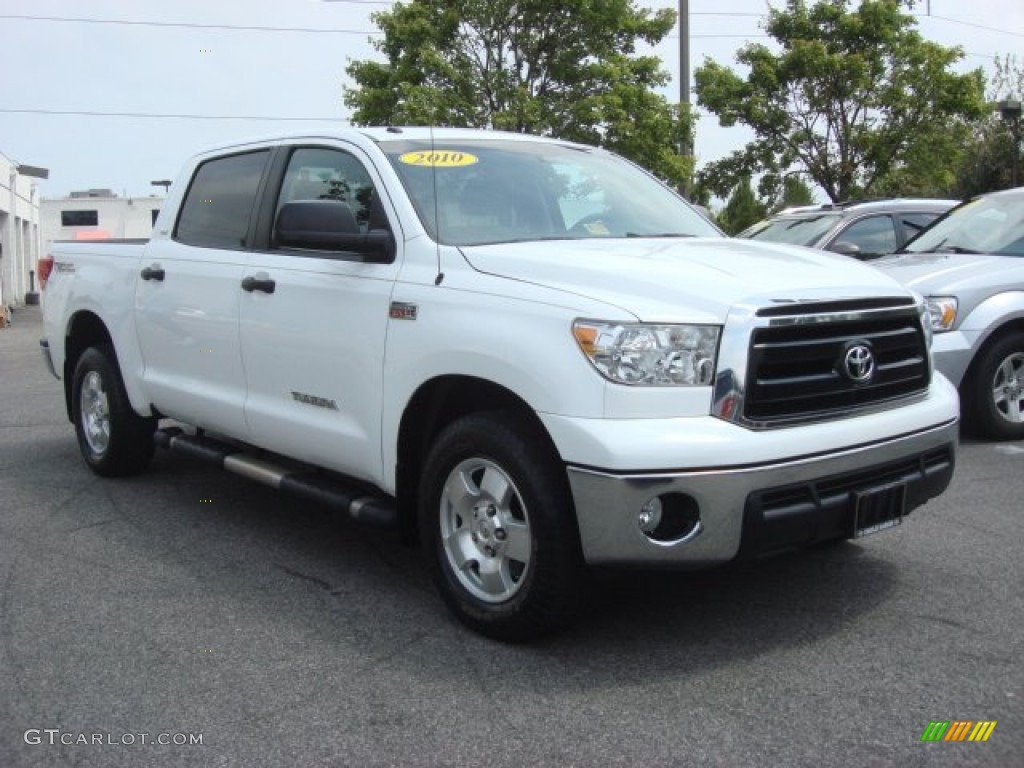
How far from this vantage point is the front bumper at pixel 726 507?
3297 millimetres

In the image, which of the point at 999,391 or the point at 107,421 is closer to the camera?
the point at 107,421

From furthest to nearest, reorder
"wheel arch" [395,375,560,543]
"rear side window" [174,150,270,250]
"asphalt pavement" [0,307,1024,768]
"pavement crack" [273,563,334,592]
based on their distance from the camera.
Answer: "rear side window" [174,150,270,250], "pavement crack" [273,563,334,592], "wheel arch" [395,375,560,543], "asphalt pavement" [0,307,1024,768]

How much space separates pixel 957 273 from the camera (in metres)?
→ 7.23

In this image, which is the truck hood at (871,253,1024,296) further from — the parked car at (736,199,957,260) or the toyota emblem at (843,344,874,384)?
the toyota emblem at (843,344,874,384)

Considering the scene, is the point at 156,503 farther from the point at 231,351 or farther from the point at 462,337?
the point at 462,337

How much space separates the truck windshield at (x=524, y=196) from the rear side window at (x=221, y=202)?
1.05 m

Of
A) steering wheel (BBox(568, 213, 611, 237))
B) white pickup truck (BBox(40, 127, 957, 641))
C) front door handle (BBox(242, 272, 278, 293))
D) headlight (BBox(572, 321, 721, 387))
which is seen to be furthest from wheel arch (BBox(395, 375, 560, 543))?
front door handle (BBox(242, 272, 278, 293))

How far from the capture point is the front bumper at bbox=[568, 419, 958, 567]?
330 cm

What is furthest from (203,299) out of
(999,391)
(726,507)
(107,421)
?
(999,391)

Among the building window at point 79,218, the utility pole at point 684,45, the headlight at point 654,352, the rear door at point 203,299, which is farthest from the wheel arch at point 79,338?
the building window at point 79,218

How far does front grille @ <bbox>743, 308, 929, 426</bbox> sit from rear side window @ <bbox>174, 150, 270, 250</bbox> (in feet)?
9.23

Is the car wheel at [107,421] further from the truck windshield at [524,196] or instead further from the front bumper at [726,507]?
the front bumper at [726,507]

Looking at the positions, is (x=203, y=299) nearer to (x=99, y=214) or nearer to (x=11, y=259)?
(x=11, y=259)

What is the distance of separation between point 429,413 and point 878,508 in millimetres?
1699
